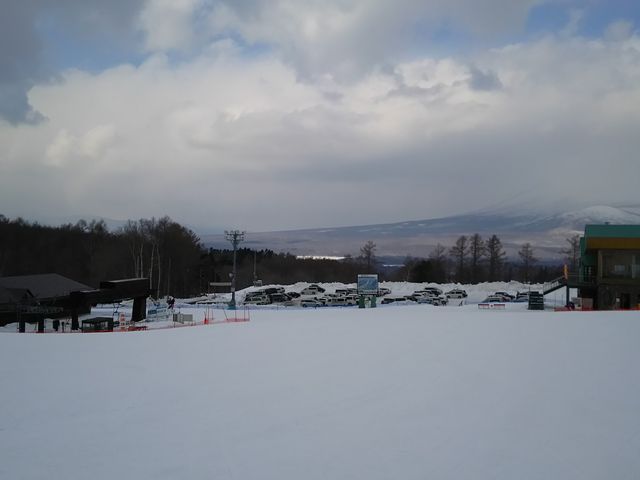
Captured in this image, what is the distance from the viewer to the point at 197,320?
30.6 m

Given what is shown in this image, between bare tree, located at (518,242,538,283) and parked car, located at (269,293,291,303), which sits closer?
parked car, located at (269,293,291,303)

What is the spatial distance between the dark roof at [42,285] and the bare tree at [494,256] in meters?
70.7

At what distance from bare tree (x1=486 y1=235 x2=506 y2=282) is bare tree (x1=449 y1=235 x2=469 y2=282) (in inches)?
158

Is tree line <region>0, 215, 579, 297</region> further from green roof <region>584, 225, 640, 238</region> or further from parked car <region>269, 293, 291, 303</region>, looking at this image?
green roof <region>584, 225, 640, 238</region>

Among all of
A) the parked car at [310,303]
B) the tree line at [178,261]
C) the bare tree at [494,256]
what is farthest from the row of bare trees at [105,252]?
the bare tree at [494,256]

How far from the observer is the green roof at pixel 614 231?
3384 centimetres

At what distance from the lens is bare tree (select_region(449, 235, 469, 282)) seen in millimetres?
91125

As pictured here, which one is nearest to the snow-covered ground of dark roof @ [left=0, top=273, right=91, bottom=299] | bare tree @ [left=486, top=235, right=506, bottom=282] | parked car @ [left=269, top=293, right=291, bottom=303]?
dark roof @ [left=0, top=273, right=91, bottom=299]

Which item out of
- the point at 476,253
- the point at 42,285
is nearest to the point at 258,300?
the point at 42,285

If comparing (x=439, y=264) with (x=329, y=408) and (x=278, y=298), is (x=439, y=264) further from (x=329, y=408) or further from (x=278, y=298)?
(x=329, y=408)

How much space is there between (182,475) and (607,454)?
6660mm

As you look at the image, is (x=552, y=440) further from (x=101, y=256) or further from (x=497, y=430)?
(x=101, y=256)

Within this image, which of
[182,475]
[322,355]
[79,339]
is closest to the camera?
[182,475]

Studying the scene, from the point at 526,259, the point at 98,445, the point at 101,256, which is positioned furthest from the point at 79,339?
the point at 526,259
